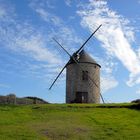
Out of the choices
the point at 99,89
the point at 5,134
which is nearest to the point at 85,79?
the point at 99,89

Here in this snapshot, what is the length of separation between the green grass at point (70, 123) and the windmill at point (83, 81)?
575 inches

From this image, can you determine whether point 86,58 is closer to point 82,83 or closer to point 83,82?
point 83,82

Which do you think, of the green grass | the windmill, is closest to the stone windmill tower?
the windmill

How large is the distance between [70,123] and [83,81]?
97.1 feet

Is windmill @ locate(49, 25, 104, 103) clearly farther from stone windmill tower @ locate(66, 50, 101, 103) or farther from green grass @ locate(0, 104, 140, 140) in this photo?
green grass @ locate(0, 104, 140, 140)

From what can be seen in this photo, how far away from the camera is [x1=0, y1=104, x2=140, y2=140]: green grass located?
36153 mm

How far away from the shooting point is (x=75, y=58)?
74.0m

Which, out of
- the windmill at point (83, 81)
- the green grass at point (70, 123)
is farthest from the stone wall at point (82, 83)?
the green grass at point (70, 123)

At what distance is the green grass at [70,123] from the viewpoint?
36153 millimetres

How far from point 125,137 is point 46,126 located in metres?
7.26

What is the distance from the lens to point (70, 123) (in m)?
41.9

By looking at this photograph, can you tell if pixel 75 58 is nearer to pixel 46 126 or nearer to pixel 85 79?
pixel 85 79

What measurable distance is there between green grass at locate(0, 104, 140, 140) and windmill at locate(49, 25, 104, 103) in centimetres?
1459

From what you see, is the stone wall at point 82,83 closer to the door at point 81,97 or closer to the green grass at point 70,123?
the door at point 81,97
